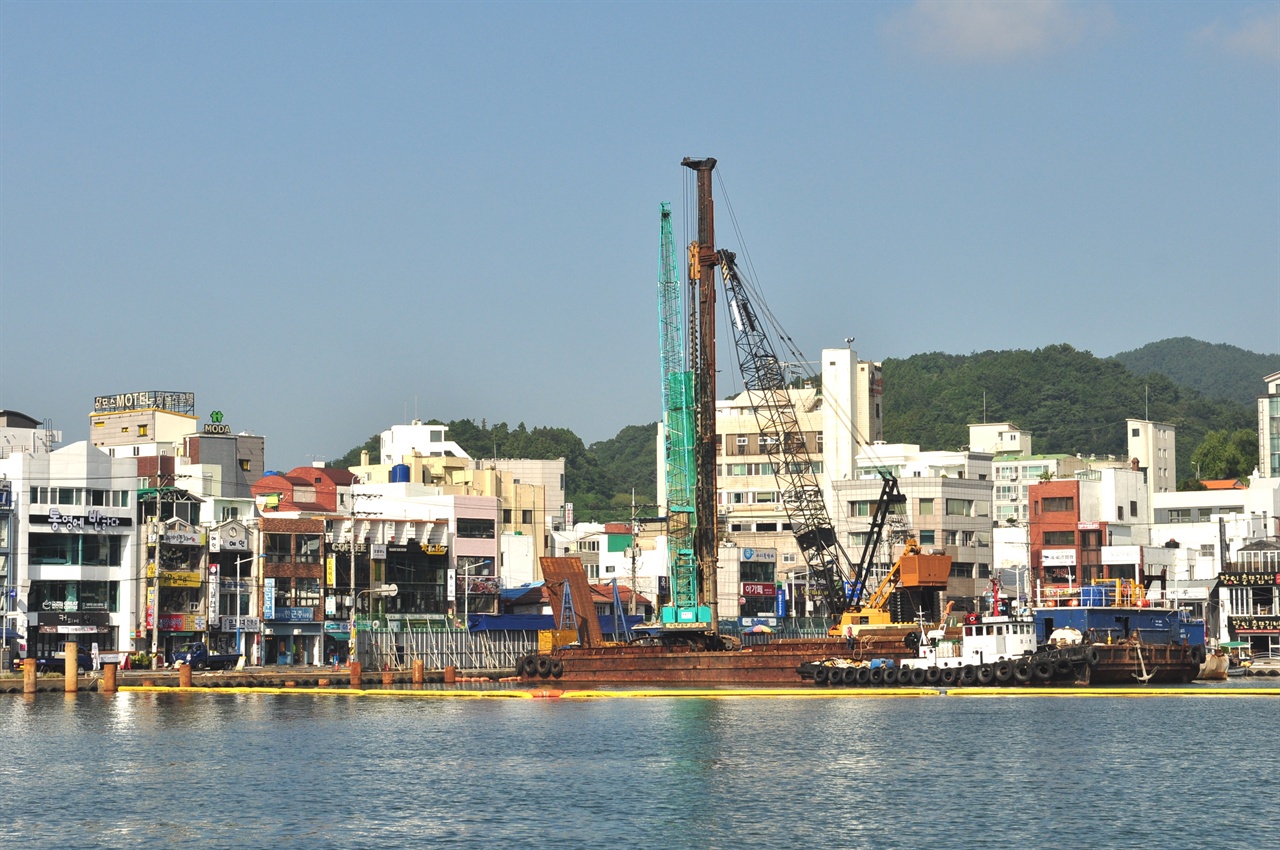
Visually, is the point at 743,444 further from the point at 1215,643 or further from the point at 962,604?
the point at 1215,643

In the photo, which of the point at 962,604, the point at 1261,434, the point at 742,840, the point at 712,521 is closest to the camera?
the point at 742,840

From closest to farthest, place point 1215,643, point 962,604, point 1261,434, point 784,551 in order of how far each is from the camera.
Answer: point 1215,643, point 962,604, point 784,551, point 1261,434

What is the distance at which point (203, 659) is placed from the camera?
5039 inches

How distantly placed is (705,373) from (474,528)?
30213 millimetres

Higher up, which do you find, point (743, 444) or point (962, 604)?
point (743, 444)

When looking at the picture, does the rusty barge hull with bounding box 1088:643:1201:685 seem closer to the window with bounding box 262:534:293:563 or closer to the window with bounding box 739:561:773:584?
the window with bounding box 739:561:773:584

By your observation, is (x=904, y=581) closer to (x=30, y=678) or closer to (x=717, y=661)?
(x=717, y=661)

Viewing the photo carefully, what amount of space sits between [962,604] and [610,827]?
113 meters

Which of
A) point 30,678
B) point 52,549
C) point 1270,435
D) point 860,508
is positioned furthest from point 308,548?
point 1270,435

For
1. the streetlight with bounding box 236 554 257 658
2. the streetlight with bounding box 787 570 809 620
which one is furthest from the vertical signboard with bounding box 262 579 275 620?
the streetlight with bounding box 787 570 809 620

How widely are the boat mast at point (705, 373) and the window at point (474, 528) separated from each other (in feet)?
87.6

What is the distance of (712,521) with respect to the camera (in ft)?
444

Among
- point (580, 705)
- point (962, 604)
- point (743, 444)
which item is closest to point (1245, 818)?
point (580, 705)

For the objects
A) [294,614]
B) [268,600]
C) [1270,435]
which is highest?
[1270,435]
